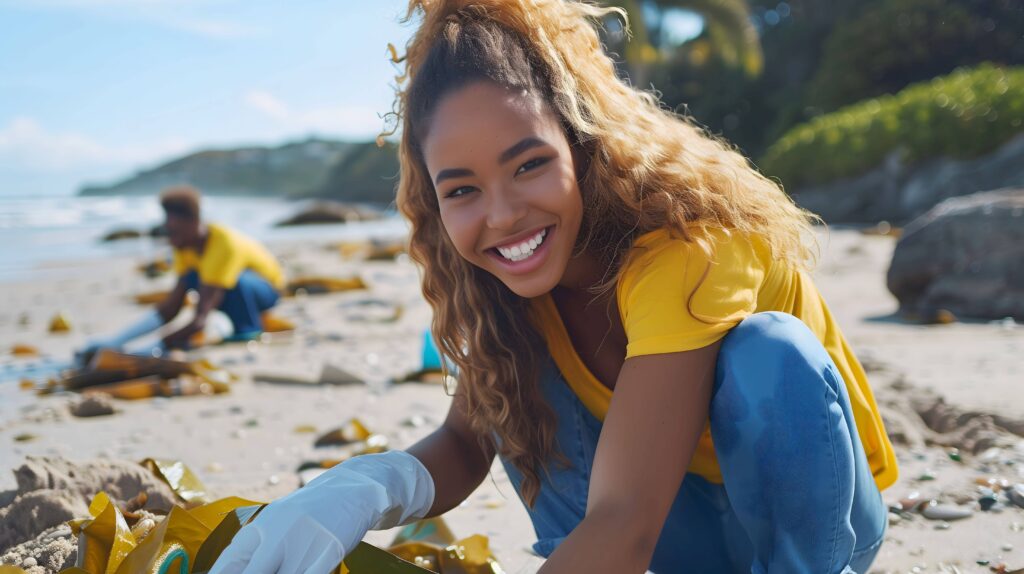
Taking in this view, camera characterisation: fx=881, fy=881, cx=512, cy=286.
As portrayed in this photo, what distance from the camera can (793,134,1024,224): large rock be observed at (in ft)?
30.3

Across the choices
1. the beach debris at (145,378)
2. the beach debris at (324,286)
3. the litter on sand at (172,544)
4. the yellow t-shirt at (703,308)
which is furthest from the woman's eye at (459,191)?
the beach debris at (324,286)

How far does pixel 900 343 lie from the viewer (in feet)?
14.9

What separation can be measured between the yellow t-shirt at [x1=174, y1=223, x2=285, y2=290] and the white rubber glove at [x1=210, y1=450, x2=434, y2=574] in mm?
4506

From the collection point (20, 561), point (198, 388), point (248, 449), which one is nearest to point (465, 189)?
point (20, 561)

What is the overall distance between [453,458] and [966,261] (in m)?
4.41

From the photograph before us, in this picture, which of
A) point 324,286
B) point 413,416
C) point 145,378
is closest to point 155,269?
point 324,286

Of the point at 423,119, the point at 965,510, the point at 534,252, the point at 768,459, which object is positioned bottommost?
the point at 965,510

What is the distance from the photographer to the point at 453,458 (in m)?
2.02

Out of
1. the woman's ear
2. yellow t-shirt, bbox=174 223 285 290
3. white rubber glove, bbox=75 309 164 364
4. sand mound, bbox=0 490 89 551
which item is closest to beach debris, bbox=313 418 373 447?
sand mound, bbox=0 490 89 551

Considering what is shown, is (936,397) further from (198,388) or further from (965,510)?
(198,388)

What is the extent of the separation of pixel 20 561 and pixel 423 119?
4.13ft

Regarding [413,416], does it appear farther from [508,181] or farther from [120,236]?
[120,236]

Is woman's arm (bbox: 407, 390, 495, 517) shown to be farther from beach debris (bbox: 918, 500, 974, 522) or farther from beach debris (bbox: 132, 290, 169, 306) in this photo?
beach debris (bbox: 132, 290, 169, 306)

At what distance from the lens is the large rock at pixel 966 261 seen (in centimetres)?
514
